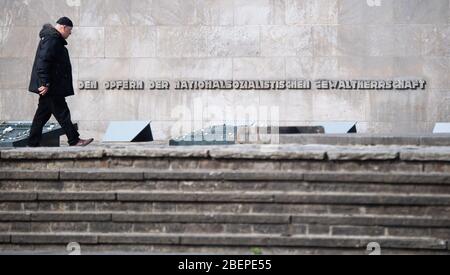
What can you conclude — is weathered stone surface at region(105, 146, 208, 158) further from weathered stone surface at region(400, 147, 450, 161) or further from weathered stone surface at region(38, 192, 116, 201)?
weathered stone surface at region(400, 147, 450, 161)

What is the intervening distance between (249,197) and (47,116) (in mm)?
3611

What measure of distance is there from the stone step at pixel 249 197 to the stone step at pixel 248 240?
1.13 ft

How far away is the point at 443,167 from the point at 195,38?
995 cm

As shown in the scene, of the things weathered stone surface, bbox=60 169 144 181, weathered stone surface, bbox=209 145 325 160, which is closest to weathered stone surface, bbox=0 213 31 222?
weathered stone surface, bbox=60 169 144 181

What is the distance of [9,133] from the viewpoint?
527 inches

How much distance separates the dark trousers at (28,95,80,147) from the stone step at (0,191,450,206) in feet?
7.27

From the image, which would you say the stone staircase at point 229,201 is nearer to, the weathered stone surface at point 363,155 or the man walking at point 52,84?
the weathered stone surface at point 363,155

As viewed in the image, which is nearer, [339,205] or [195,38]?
[339,205]

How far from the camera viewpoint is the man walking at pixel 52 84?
33.9 ft

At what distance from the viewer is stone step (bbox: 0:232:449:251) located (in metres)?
7.54

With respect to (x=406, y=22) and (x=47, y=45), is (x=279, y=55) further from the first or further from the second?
(x=47, y=45)

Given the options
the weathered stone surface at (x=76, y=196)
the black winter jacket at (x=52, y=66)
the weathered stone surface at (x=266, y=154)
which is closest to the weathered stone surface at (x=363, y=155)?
the weathered stone surface at (x=266, y=154)

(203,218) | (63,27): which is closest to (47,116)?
(63,27)
